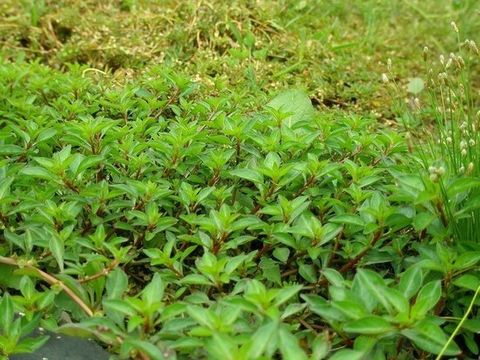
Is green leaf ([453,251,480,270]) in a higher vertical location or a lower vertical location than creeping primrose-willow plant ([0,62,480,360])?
higher

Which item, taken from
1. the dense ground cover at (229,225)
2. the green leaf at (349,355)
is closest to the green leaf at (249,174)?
the dense ground cover at (229,225)

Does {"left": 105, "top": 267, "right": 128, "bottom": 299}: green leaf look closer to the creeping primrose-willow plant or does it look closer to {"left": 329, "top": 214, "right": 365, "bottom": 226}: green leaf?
the creeping primrose-willow plant

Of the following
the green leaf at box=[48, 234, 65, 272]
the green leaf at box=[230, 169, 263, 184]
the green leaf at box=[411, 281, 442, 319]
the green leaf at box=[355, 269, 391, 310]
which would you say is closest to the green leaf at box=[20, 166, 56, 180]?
the green leaf at box=[48, 234, 65, 272]

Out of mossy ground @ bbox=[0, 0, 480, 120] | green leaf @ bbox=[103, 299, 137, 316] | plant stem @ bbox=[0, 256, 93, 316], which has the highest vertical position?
green leaf @ bbox=[103, 299, 137, 316]

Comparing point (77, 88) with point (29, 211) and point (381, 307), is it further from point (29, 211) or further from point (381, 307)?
point (381, 307)

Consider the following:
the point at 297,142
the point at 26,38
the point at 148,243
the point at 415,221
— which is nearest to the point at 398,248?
the point at 415,221

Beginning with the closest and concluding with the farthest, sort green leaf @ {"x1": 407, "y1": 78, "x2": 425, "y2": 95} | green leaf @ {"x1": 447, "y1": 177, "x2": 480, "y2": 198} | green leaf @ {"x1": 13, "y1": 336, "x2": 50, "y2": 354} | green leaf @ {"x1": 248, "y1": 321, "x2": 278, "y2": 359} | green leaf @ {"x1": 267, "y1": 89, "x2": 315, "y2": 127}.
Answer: green leaf @ {"x1": 248, "y1": 321, "x2": 278, "y2": 359} → green leaf @ {"x1": 13, "y1": 336, "x2": 50, "y2": 354} → green leaf @ {"x1": 447, "y1": 177, "x2": 480, "y2": 198} → green leaf @ {"x1": 267, "y1": 89, "x2": 315, "y2": 127} → green leaf @ {"x1": 407, "y1": 78, "x2": 425, "y2": 95}

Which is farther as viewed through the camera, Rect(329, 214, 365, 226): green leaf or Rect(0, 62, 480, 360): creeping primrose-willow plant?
Rect(329, 214, 365, 226): green leaf

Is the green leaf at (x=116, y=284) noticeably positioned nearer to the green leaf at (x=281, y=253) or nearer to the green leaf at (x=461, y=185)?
the green leaf at (x=281, y=253)

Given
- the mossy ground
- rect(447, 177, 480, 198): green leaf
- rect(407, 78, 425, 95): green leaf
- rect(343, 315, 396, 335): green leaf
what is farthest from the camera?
rect(407, 78, 425, 95): green leaf

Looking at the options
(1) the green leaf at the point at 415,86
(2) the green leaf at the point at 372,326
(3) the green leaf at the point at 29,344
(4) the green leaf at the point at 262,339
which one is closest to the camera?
(4) the green leaf at the point at 262,339

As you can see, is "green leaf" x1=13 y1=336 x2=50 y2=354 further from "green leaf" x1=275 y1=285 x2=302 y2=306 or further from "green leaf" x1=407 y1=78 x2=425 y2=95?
"green leaf" x1=407 y1=78 x2=425 y2=95
